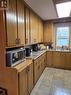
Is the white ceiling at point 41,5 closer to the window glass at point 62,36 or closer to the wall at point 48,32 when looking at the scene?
the wall at point 48,32

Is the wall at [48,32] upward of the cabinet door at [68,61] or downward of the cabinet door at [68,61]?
upward

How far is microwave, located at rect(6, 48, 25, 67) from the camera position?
196cm

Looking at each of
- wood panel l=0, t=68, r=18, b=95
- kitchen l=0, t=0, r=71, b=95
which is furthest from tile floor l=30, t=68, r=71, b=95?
wood panel l=0, t=68, r=18, b=95

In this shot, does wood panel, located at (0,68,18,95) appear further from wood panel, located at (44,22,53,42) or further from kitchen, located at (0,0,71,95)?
wood panel, located at (44,22,53,42)

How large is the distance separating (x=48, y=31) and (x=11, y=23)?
11.5 feet

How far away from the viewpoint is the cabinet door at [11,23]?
1.96m

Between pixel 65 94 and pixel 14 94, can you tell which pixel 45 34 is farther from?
pixel 14 94

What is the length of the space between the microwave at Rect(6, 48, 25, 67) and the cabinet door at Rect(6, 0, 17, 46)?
19 centimetres

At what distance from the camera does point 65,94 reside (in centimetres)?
257

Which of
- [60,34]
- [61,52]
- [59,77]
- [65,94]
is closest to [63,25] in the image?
[60,34]

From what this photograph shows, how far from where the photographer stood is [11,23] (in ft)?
6.80

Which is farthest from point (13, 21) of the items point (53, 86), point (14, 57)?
point (53, 86)

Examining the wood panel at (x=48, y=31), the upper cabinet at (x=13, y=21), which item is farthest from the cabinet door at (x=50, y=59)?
the upper cabinet at (x=13, y=21)

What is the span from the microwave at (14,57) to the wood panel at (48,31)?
3.06 m
